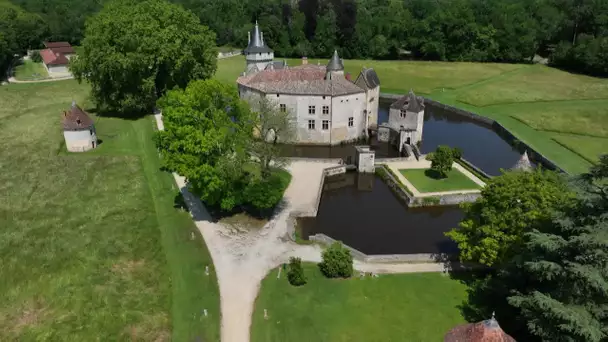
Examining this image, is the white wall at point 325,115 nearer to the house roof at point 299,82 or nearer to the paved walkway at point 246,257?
the house roof at point 299,82

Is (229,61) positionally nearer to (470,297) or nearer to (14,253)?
(14,253)

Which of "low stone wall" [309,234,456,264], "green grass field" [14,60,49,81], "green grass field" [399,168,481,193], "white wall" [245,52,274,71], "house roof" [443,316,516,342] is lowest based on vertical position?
"low stone wall" [309,234,456,264]

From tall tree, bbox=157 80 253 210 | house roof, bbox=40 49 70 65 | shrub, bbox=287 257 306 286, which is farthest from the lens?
house roof, bbox=40 49 70 65

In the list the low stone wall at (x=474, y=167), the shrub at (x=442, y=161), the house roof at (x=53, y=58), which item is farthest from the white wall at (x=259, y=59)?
the house roof at (x=53, y=58)

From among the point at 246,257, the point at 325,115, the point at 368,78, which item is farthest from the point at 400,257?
the point at 368,78

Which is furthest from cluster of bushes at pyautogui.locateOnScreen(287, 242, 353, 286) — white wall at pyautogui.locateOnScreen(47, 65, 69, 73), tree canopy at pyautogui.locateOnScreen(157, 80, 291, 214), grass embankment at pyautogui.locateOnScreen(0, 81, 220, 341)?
white wall at pyautogui.locateOnScreen(47, 65, 69, 73)

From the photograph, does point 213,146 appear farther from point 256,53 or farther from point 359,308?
point 256,53

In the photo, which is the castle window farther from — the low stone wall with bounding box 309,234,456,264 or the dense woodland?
the dense woodland
